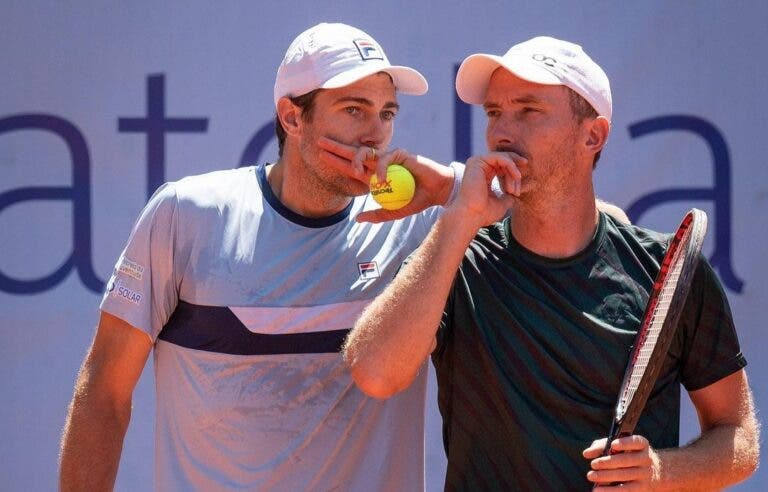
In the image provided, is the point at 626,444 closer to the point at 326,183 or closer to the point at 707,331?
the point at 707,331

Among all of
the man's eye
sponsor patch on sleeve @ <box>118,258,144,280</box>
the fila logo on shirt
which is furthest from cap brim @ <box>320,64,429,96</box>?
sponsor patch on sleeve @ <box>118,258,144,280</box>

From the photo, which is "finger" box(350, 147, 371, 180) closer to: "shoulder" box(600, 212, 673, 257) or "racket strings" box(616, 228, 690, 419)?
"shoulder" box(600, 212, 673, 257)

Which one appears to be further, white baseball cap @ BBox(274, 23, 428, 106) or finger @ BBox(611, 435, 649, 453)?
white baseball cap @ BBox(274, 23, 428, 106)

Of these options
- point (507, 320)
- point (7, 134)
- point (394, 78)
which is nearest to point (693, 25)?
point (394, 78)

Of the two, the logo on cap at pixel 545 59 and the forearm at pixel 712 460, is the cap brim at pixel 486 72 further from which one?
the forearm at pixel 712 460

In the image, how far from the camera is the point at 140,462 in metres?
4.78

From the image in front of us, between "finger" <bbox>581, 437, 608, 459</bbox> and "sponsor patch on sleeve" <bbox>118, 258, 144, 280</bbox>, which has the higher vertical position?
"sponsor patch on sleeve" <bbox>118, 258, 144, 280</bbox>

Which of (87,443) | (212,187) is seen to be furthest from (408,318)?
(87,443)

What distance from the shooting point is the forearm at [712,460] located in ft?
9.48

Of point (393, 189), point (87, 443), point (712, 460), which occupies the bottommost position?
point (87, 443)

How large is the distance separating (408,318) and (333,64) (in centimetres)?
92

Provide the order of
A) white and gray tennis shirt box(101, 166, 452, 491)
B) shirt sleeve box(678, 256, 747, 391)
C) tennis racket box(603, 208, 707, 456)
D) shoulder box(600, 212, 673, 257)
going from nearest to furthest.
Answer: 1. tennis racket box(603, 208, 707, 456)
2. shirt sleeve box(678, 256, 747, 391)
3. shoulder box(600, 212, 673, 257)
4. white and gray tennis shirt box(101, 166, 452, 491)

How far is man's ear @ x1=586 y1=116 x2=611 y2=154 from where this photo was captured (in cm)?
327

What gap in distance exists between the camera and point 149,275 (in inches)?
133
